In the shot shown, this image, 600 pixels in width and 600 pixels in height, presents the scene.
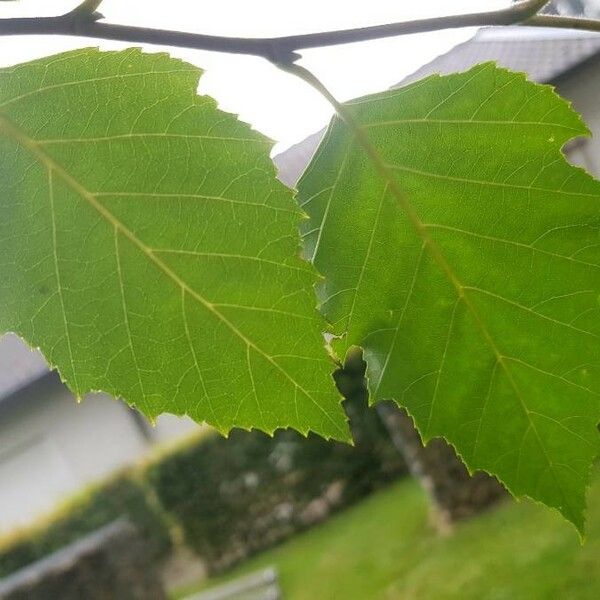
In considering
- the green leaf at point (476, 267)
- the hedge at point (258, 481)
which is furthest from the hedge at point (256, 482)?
the green leaf at point (476, 267)

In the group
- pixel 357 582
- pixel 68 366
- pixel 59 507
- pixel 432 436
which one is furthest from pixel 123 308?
pixel 59 507

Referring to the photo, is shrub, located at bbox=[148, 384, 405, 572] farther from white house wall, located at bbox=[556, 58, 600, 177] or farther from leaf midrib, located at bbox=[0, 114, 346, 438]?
leaf midrib, located at bbox=[0, 114, 346, 438]

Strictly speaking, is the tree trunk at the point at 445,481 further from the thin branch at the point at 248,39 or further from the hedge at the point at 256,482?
the thin branch at the point at 248,39

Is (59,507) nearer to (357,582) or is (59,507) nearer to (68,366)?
(357,582)

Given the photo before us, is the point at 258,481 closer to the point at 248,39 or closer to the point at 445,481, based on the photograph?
the point at 445,481

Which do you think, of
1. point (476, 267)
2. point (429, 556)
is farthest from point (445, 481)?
point (476, 267)

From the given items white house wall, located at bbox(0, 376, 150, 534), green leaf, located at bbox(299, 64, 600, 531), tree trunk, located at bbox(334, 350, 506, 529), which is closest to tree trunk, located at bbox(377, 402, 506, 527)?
tree trunk, located at bbox(334, 350, 506, 529)
